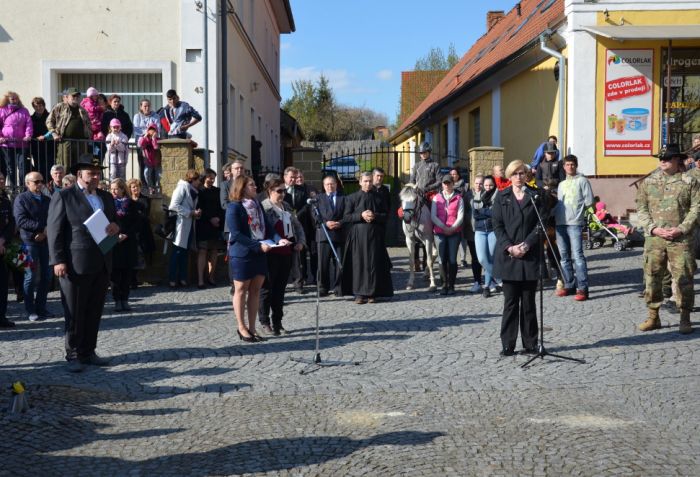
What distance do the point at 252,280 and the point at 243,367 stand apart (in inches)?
56.7

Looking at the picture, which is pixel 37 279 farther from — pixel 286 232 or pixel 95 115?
pixel 95 115

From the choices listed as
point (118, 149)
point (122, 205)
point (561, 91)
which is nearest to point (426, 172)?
point (118, 149)

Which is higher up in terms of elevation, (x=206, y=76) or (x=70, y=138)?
(x=206, y=76)

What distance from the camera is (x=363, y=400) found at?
685cm

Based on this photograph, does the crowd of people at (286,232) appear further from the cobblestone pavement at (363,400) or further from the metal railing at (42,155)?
the cobblestone pavement at (363,400)

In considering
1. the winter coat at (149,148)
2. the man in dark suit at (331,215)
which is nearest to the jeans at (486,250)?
the man in dark suit at (331,215)

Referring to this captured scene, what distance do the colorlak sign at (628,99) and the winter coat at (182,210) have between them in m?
10.1

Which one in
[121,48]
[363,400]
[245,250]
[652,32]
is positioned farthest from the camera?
[652,32]

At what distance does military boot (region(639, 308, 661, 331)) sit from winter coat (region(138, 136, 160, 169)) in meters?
8.74

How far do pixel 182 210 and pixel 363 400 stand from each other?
24.1 ft

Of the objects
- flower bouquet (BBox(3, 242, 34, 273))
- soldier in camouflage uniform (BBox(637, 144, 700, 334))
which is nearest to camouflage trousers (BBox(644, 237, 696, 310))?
soldier in camouflage uniform (BBox(637, 144, 700, 334))

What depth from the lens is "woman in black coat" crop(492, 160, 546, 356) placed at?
27.1 feet

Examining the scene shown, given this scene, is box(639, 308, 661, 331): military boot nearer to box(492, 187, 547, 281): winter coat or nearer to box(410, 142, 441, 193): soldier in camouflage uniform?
box(492, 187, 547, 281): winter coat

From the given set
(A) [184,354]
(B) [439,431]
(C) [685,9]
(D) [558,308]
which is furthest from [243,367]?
(C) [685,9]
